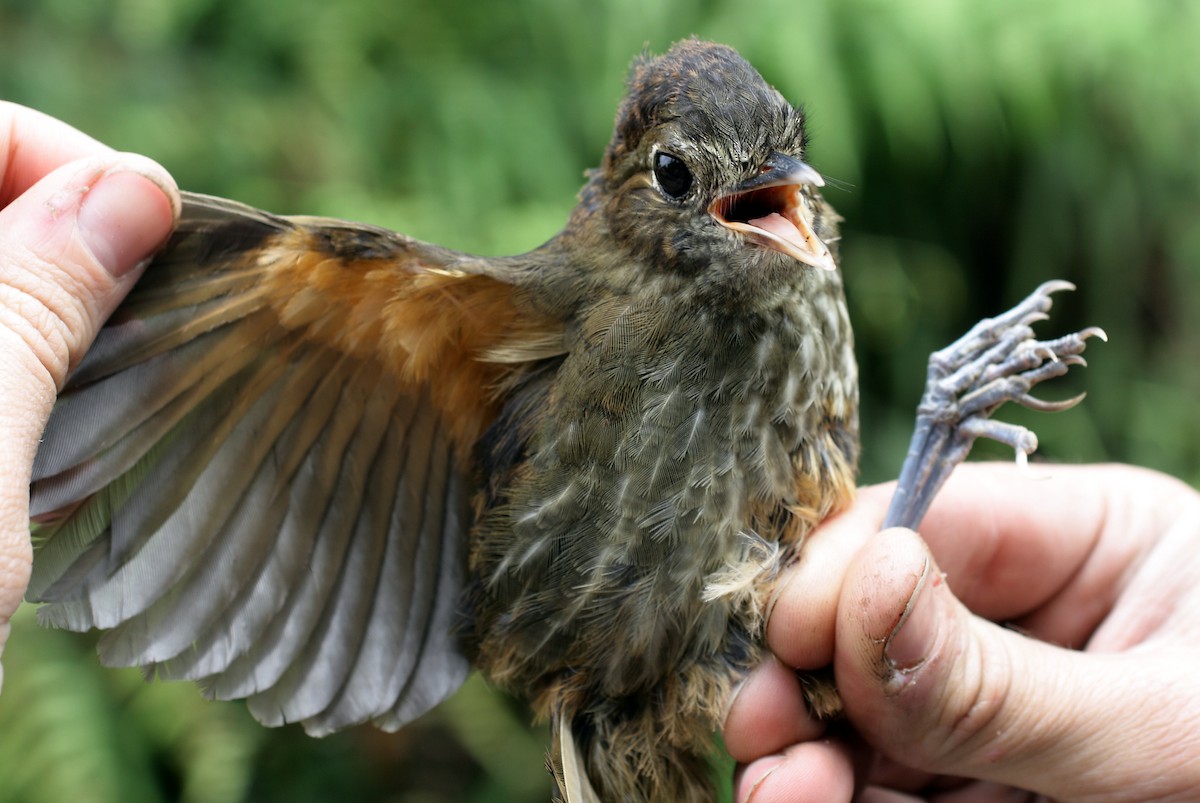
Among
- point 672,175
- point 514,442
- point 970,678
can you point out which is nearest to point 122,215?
point 514,442

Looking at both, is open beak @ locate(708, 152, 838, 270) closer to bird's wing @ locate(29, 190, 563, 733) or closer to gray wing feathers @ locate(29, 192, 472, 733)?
bird's wing @ locate(29, 190, 563, 733)

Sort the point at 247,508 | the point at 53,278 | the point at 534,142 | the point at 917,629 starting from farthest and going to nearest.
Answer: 1. the point at 534,142
2. the point at 247,508
3. the point at 917,629
4. the point at 53,278

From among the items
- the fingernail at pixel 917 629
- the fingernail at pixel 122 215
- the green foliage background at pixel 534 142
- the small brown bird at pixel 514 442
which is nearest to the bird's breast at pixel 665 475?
the small brown bird at pixel 514 442

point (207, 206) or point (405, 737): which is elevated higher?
point (207, 206)

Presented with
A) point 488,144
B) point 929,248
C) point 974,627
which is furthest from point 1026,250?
point 974,627

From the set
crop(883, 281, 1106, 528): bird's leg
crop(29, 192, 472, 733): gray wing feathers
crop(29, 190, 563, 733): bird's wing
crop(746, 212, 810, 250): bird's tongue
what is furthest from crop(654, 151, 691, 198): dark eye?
crop(883, 281, 1106, 528): bird's leg

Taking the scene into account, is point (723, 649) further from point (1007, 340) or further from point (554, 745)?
point (1007, 340)

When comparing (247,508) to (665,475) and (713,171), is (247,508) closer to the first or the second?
(665,475)
